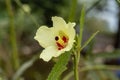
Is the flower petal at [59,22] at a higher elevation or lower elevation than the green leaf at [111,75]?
lower

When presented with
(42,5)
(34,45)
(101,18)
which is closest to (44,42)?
(34,45)

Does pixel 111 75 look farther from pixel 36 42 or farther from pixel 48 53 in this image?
pixel 36 42

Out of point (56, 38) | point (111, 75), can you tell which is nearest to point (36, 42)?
point (111, 75)

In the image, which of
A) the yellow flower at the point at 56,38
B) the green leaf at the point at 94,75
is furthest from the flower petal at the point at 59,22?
the green leaf at the point at 94,75

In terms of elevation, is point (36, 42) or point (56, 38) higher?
point (36, 42)

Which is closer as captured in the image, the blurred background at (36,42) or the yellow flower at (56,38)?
the yellow flower at (56,38)

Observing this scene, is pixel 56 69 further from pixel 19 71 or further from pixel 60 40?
pixel 19 71

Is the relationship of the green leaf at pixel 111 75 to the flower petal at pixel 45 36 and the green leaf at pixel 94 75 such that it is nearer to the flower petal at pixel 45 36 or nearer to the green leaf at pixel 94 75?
the green leaf at pixel 94 75
